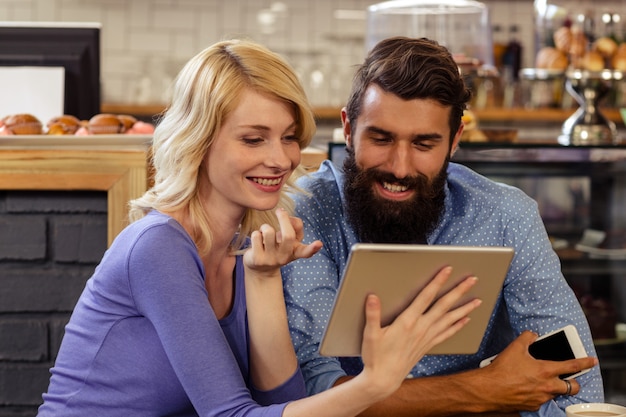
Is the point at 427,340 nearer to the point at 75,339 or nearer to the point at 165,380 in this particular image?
the point at 165,380

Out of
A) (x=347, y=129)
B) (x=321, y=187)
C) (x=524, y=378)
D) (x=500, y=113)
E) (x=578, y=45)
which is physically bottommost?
(x=500, y=113)

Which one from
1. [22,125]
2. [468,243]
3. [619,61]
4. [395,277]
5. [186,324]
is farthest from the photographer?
[619,61]

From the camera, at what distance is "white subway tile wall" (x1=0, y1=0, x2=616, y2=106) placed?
509 cm

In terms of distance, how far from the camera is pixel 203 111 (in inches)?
57.7

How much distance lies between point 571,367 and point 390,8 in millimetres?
1878

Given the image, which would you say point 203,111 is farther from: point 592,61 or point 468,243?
point 592,61

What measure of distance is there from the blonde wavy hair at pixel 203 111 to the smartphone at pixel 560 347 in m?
0.53

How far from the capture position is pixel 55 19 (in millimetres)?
5148

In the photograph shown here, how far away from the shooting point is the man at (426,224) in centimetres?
160

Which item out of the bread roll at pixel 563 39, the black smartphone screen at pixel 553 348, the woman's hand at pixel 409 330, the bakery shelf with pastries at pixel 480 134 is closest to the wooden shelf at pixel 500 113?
the bread roll at pixel 563 39

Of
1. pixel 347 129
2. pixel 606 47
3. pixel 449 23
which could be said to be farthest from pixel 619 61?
pixel 347 129

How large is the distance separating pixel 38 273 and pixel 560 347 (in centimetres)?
99

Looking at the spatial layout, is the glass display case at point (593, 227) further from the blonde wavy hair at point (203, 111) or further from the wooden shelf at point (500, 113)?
the wooden shelf at point (500, 113)

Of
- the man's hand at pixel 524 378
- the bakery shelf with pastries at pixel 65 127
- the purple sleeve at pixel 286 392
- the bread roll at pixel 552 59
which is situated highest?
the bread roll at pixel 552 59
